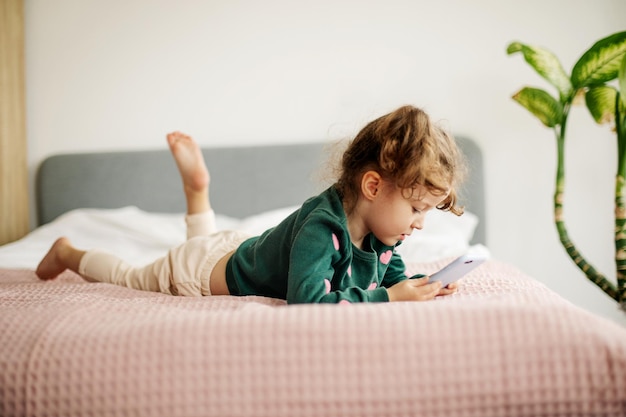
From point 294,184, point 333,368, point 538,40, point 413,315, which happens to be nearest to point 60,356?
point 333,368

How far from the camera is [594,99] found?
1933 mm

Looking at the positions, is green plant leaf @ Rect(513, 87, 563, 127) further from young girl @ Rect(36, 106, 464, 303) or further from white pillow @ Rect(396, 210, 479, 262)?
young girl @ Rect(36, 106, 464, 303)

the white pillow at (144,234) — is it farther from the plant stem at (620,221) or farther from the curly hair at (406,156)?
the curly hair at (406,156)

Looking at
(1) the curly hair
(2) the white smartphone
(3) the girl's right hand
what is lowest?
(3) the girl's right hand

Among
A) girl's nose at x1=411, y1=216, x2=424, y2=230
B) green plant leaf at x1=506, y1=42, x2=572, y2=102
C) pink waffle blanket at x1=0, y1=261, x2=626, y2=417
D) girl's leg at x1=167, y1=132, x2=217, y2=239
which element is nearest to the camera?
pink waffle blanket at x1=0, y1=261, x2=626, y2=417

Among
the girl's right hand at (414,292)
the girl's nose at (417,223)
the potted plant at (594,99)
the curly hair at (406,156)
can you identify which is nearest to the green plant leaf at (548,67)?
the potted plant at (594,99)

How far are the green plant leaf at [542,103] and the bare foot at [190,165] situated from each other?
3.40 feet

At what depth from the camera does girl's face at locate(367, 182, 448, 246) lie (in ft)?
3.77

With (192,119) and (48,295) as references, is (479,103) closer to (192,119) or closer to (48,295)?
(192,119)

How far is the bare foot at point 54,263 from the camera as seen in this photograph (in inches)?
62.6

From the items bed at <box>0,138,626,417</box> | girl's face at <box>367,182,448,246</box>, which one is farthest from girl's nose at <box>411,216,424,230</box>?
bed at <box>0,138,626,417</box>

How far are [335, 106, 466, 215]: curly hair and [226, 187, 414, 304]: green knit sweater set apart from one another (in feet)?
0.24

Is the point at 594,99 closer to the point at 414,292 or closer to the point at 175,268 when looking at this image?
the point at 414,292

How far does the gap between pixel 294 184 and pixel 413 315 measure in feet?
5.10
